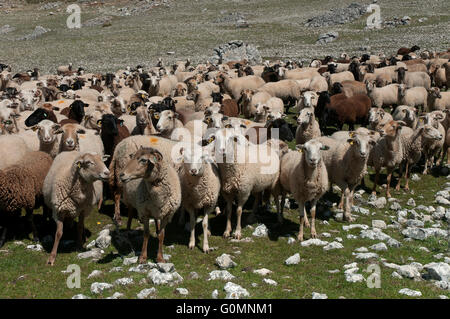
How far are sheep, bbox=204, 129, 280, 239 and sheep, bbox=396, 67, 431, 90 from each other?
17857 millimetres

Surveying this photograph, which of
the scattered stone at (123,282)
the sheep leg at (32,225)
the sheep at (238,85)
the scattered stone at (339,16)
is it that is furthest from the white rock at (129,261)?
the scattered stone at (339,16)

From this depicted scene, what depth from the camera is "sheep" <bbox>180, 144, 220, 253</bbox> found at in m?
8.80

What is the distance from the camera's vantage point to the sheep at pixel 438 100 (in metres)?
19.7

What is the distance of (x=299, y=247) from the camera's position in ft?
30.4

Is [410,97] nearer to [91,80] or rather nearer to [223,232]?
[223,232]

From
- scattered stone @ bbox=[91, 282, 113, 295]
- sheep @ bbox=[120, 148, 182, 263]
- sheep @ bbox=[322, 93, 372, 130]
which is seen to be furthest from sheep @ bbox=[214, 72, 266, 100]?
scattered stone @ bbox=[91, 282, 113, 295]

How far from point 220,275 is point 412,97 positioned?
16.9m

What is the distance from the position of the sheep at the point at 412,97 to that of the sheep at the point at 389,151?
8.46 meters

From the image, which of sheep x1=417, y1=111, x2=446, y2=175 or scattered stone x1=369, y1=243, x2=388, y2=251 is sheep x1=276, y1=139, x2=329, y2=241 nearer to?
scattered stone x1=369, y1=243, x2=388, y2=251

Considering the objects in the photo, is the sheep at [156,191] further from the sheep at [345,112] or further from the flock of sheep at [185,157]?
the sheep at [345,112]

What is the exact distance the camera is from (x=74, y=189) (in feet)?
28.2

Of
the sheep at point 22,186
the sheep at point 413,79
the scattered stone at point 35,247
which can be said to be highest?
the sheep at point 22,186

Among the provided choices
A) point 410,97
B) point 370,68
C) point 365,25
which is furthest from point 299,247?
point 365,25

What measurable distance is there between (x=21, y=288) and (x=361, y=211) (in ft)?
26.3
